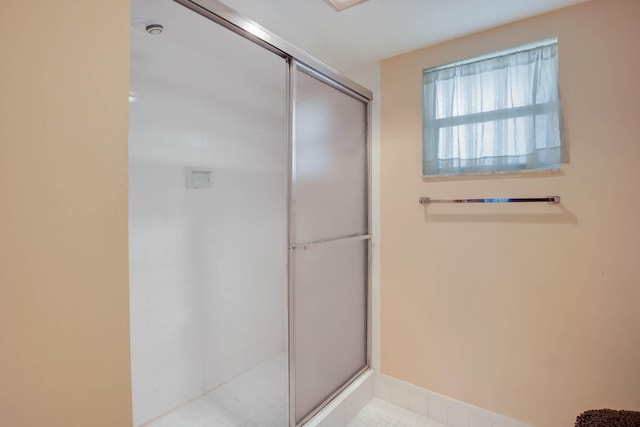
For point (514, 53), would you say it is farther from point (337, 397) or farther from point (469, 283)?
point (337, 397)

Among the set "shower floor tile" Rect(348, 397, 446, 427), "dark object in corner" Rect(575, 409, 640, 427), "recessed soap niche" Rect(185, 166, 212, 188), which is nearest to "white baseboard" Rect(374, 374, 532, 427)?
"shower floor tile" Rect(348, 397, 446, 427)

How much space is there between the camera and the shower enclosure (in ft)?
5.29

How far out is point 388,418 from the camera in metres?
1.91

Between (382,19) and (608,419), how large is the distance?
2.07m

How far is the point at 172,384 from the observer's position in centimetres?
198

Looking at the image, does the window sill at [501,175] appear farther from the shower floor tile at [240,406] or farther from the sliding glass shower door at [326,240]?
the shower floor tile at [240,406]

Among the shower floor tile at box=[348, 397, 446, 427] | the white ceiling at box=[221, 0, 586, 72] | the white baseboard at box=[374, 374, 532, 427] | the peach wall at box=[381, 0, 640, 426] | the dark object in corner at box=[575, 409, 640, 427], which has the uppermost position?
the white ceiling at box=[221, 0, 586, 72]

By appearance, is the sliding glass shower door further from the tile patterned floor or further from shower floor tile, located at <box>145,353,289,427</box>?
shower floor tile, located at <box>145,353,289,427</box>

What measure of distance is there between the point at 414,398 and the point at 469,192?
1.38m

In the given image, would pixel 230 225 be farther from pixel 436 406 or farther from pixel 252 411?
pixel 436 406

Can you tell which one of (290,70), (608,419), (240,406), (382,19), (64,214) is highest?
(382,19)

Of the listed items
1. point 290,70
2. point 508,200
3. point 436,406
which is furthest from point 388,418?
point 290,70

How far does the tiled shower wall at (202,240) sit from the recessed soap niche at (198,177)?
1.4 inches

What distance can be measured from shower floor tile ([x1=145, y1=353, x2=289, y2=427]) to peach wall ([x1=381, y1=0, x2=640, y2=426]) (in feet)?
2.79
